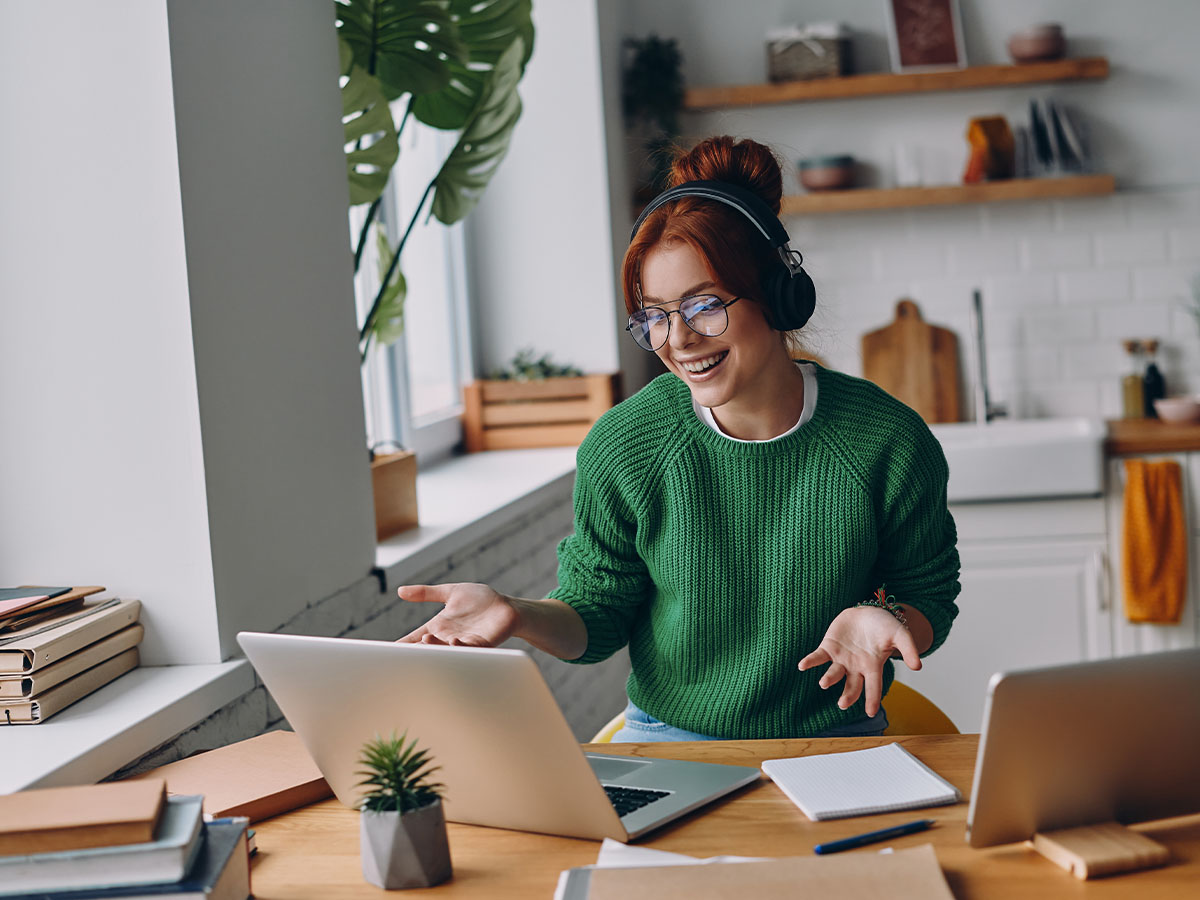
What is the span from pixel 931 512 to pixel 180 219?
1.03 metres

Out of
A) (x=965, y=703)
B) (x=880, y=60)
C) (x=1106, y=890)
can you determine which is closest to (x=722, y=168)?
(x=1106, y=890)

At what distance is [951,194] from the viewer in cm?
359

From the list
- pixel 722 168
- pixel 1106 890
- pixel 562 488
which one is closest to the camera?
pixel 1106 890

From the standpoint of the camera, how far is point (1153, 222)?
145 inches

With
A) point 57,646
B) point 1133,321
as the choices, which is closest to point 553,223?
point 1133,321

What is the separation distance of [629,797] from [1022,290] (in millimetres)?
2980

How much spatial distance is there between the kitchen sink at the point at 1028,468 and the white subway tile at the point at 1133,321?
0.64 m

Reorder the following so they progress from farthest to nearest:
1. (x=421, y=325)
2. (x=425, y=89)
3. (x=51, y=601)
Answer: (x=421, y=325)
(x=425, y=89)
(x=51, y=601)

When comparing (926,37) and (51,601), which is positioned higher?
(926,37)

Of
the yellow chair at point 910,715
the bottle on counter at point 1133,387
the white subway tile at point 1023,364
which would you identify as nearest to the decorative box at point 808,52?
the white subway tile at point 1023,364

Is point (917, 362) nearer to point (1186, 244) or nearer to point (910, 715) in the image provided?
point (1186, 244)

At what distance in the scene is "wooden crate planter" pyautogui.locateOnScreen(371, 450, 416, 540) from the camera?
7.27ft

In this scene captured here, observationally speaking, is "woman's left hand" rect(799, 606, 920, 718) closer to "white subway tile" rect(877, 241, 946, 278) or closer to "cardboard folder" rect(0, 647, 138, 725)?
"cardboard folder" rect(0, 647, 138, 725)

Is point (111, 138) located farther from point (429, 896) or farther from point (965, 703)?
point (965, 703)
